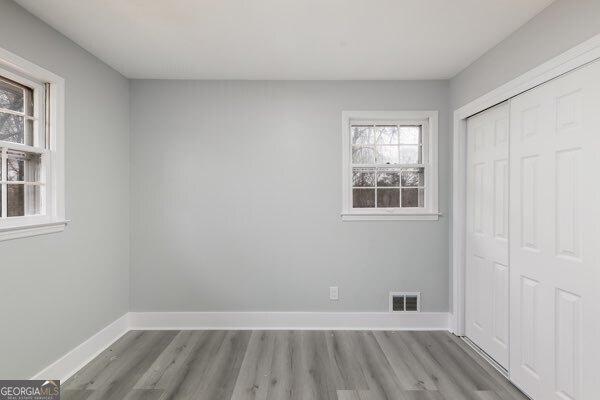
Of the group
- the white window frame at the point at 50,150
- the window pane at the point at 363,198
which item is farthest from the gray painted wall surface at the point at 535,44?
the white window frame at the point at 50,150

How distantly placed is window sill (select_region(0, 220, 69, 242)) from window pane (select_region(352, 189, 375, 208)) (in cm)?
265

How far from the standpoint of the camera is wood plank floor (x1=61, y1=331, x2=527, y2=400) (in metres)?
2.27

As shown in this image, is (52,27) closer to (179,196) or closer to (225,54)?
(225,54)

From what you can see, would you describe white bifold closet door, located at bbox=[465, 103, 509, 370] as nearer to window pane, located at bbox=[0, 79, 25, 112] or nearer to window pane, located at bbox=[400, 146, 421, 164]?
window pane, located at bbox=[400, 146, 421, 164]

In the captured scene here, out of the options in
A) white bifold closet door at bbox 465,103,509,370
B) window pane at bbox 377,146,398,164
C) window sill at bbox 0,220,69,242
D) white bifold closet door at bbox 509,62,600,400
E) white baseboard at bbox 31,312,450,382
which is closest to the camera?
white bifold closet door at bbox 509,62,600,400

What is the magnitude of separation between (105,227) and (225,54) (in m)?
1.97

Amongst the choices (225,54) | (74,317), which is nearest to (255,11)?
(225,54)

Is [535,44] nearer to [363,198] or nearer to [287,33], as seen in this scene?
[287,33]

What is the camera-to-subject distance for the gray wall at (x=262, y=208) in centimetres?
336

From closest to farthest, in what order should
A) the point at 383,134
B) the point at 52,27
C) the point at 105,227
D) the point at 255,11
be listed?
the point at 255,11, the point at 52,27, the point at 105,227, the point at 383,134

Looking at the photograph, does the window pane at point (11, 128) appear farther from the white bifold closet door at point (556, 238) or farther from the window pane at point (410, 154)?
the white bifold closet door at point (556, 238)

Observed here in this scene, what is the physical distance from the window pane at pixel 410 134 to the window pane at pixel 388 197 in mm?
567

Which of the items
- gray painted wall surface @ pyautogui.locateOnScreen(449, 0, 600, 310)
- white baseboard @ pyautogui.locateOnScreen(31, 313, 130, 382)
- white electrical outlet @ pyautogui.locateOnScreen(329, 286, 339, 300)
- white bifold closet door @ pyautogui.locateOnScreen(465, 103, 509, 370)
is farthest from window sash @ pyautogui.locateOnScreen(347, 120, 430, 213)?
white baseboard @ pyautogui.locateOnScreen(31, 313, 130, 382)

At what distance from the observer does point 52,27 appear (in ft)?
7.61
